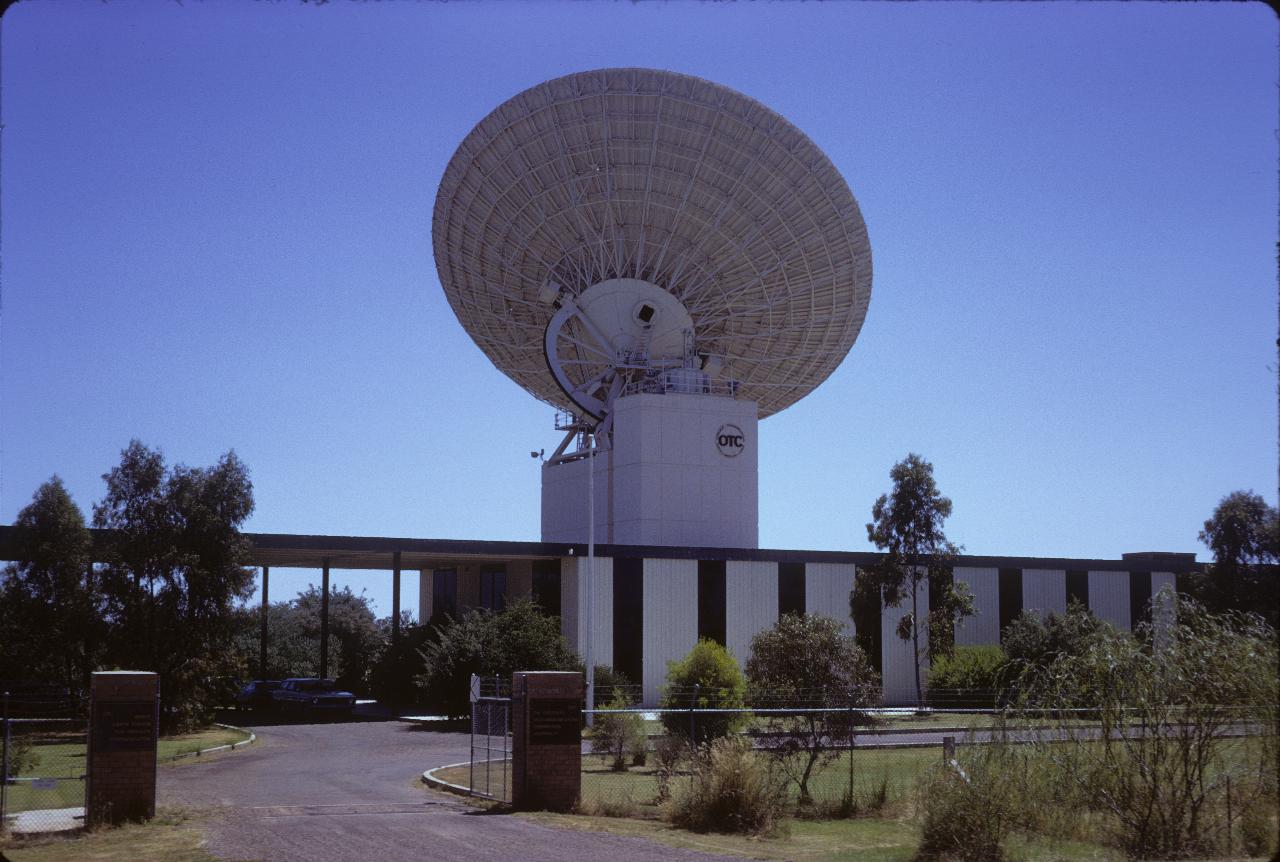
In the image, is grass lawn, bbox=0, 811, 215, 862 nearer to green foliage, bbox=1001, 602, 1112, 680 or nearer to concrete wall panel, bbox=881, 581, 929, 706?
green foliage, bbox=1001, 602, 1112, 680

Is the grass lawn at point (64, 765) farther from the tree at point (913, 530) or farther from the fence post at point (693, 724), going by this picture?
the tree at point (913, 530)


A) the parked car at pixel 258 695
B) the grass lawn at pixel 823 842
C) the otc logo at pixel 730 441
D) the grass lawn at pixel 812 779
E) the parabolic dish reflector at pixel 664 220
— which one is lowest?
the parked car at pixel 258 695

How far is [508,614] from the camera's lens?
43.0 m

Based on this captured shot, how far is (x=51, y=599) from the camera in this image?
39562 mm

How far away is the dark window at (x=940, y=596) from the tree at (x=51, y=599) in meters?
30.0

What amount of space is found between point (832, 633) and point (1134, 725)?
15.1 m

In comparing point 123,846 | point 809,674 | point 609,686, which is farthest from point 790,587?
point 123,846

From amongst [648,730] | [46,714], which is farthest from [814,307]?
[46,714]

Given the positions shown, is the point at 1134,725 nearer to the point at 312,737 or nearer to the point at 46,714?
the point at 312,737

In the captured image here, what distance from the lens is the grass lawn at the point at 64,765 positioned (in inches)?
831

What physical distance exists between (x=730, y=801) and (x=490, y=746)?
373 inches

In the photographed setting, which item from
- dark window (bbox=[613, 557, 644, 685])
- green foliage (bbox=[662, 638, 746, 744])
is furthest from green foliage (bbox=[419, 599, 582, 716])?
green foliage (bbox=[662, 638, 746, 744])

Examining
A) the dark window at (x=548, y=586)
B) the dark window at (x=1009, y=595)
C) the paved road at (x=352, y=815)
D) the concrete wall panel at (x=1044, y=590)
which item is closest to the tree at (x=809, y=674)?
→ the paved road at (x=352, y=815)

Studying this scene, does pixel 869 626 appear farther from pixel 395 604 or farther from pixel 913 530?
pixel 395 604
